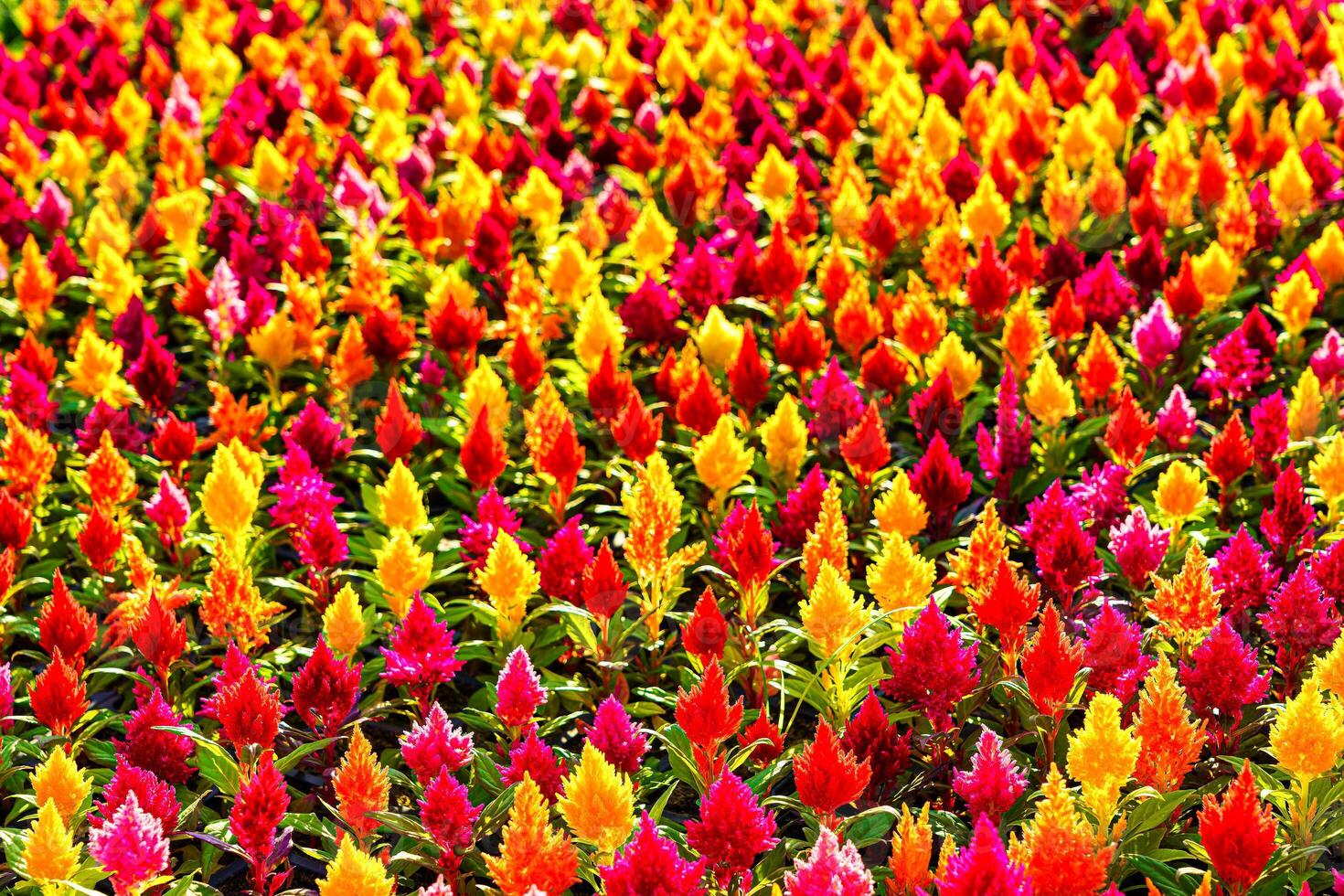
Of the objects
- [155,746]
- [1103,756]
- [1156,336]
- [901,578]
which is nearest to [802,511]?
[901,578]

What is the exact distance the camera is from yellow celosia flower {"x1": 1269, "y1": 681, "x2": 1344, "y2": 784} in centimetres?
327

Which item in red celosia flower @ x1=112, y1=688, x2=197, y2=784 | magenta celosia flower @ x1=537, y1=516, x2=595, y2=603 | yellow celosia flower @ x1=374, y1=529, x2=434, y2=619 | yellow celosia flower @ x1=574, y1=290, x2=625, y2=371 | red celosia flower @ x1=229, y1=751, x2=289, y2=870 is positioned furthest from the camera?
yellow celosia flower @ x1=574, y1=290, x2=625, y2=371

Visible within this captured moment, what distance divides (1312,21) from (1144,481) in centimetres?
394

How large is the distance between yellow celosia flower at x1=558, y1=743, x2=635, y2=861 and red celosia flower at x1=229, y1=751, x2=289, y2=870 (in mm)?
649

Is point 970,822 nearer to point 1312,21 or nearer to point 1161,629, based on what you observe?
point 1161,629

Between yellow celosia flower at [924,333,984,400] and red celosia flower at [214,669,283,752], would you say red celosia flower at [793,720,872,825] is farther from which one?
yellow celosia flower at [924,333,984,400]

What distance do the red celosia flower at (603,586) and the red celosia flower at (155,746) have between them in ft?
3.42

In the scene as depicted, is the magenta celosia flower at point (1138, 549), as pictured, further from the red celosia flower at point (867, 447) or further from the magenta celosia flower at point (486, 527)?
the magenta celosia flower at point (486, 527)

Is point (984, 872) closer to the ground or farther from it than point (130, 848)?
farther from it

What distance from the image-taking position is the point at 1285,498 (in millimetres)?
4211

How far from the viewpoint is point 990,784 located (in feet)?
10.9

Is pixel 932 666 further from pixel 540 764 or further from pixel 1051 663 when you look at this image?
pixel 540 764

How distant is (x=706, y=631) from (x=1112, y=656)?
0.97 metres

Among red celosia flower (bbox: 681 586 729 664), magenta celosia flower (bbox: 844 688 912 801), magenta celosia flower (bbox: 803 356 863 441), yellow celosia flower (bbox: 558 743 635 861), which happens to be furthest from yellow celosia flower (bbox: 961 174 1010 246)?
yellow celosia flower (bbox: 558 743 635 861)
